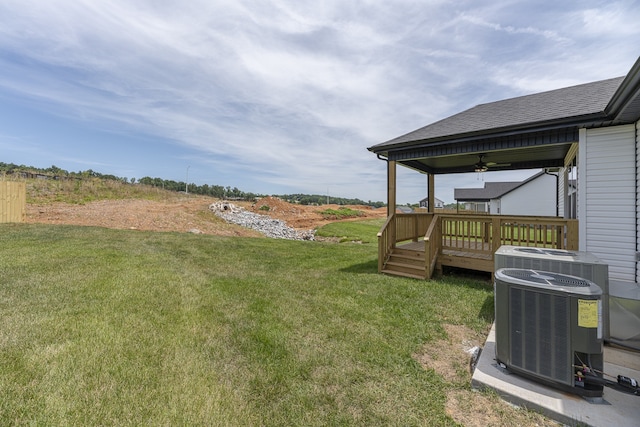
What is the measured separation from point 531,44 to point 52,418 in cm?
1085

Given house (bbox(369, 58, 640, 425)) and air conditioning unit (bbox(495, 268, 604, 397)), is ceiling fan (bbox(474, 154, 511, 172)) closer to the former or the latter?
house (bbox(369, 58, 640, 425))

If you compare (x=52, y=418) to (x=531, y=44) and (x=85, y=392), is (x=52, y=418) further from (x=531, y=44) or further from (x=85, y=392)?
(x=531, y=44)

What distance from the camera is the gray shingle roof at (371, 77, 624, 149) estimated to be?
501cm

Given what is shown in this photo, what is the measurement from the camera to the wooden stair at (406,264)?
6.30 metres

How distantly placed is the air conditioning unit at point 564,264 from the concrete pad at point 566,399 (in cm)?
73

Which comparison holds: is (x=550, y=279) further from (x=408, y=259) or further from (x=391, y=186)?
(x=391, y=186)

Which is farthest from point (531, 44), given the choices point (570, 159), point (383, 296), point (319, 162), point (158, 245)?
point (319, 162)

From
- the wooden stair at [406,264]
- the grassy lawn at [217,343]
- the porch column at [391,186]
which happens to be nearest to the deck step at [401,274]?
the wooden stair at [406,264]

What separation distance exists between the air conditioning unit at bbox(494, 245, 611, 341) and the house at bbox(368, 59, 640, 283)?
6.57ft

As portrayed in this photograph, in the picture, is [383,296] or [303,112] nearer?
[383,296]

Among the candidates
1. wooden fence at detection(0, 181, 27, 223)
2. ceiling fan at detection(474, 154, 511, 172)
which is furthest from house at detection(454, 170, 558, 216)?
wooden fence at detection(0, 181, 27, 223)

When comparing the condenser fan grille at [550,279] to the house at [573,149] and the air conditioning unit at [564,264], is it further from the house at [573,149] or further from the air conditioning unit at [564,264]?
the house at [573,149]

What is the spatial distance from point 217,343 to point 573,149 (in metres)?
8.19

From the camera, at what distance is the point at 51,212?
14289mm
